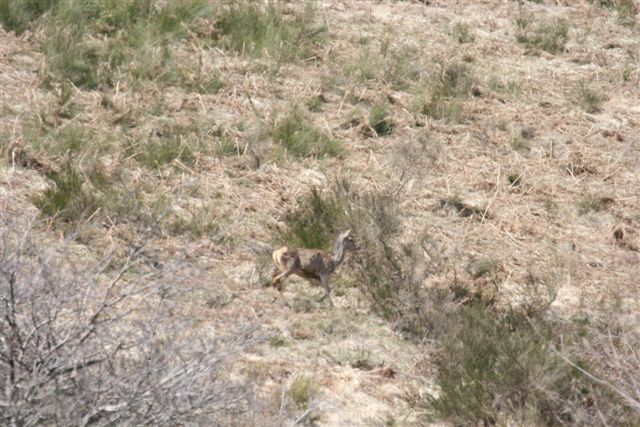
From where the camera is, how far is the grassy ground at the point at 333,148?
8062 mm

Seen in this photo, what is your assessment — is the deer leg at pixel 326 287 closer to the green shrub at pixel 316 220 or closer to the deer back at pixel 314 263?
Result: the deer back at pixel 314 263

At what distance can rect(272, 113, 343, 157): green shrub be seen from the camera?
33.8 feet

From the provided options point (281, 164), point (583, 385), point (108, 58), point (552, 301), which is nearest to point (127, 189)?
point (281, 164)

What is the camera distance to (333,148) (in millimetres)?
10406

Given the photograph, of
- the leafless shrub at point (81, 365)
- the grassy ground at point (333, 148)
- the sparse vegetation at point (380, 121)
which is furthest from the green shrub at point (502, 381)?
the sparse vegetation at point (380, 121)

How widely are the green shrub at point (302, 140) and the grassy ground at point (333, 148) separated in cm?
2

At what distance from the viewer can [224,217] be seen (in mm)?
9188

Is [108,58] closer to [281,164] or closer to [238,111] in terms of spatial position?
[238,111]

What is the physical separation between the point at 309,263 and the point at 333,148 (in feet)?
8.09

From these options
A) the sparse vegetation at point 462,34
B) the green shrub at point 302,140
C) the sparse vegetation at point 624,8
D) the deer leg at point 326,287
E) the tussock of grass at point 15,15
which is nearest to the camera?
the deer leg at point 326,287

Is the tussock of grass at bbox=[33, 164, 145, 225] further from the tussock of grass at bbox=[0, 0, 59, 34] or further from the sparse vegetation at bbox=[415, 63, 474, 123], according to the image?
the sparse vegetation at bbox=[415, 63, 474, 123]

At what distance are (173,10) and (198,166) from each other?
8.29 feet

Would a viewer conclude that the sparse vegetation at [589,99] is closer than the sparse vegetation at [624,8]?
Yes

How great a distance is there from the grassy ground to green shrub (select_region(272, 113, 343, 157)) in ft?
0.06
